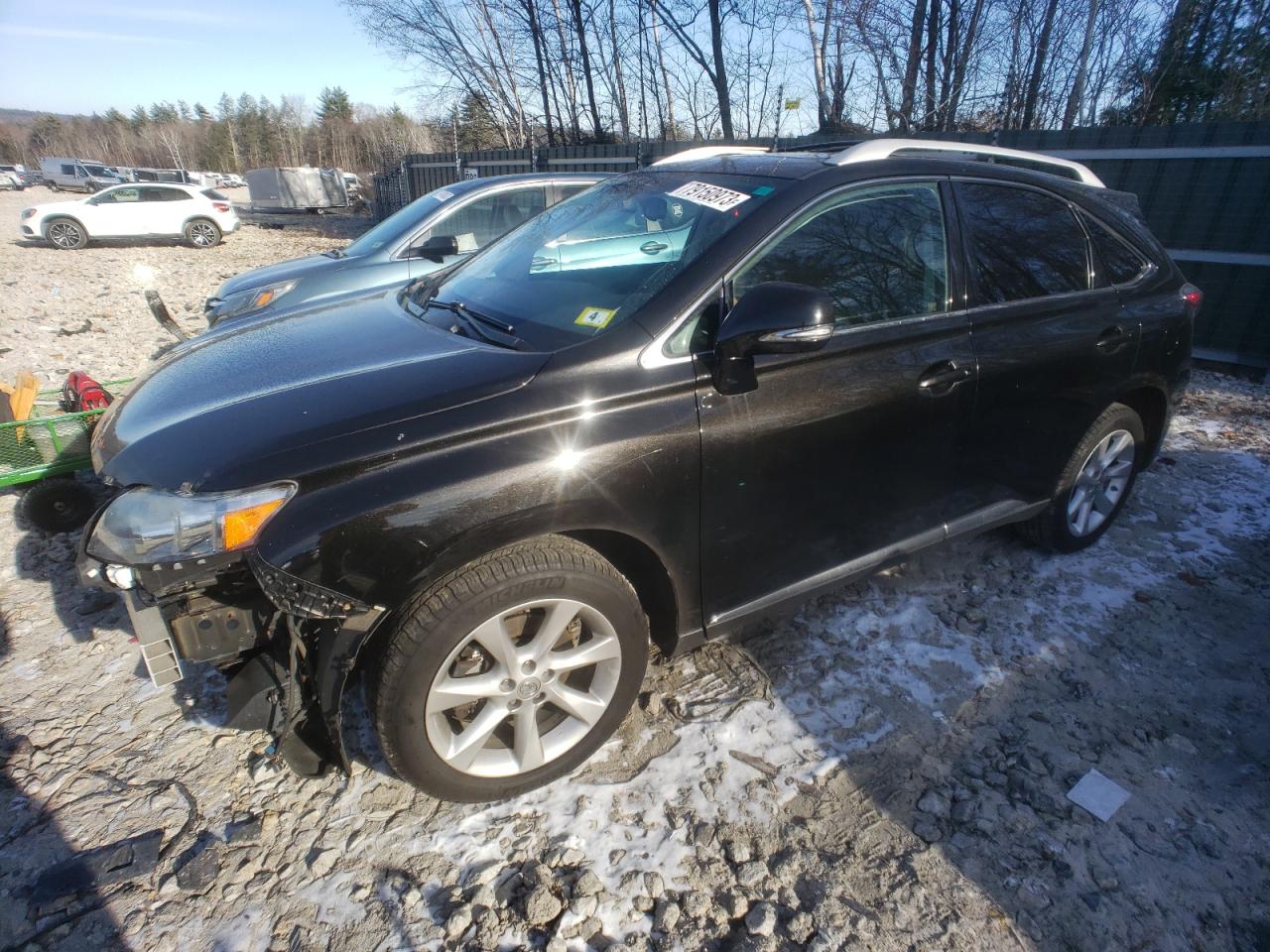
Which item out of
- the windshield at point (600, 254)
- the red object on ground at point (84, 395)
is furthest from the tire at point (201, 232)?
the windshield at point (600, 254)

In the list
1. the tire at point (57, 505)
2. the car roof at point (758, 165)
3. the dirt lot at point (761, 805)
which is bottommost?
the dirt lot at point (761, 805)

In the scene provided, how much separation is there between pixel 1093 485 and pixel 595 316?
2734 mm

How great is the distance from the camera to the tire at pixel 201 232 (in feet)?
56.3

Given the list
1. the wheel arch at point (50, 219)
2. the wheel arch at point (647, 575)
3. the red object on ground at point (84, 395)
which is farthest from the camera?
the wheel arch at point (50, 219)

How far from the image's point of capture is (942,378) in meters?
2.47

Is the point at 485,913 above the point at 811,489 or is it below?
below

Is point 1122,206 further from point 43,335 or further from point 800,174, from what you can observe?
point 43,335

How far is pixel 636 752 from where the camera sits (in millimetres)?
2320

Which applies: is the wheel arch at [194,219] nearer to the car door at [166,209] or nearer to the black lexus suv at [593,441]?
the car door at [166,209]

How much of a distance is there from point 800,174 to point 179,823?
286 cm

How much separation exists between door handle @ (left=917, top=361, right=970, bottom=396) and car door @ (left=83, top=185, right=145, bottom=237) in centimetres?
2000

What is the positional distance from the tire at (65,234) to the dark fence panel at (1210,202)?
1978 centimetres

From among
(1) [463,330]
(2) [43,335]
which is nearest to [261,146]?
(2) [43,335]

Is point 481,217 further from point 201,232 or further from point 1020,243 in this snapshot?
point 201,232
